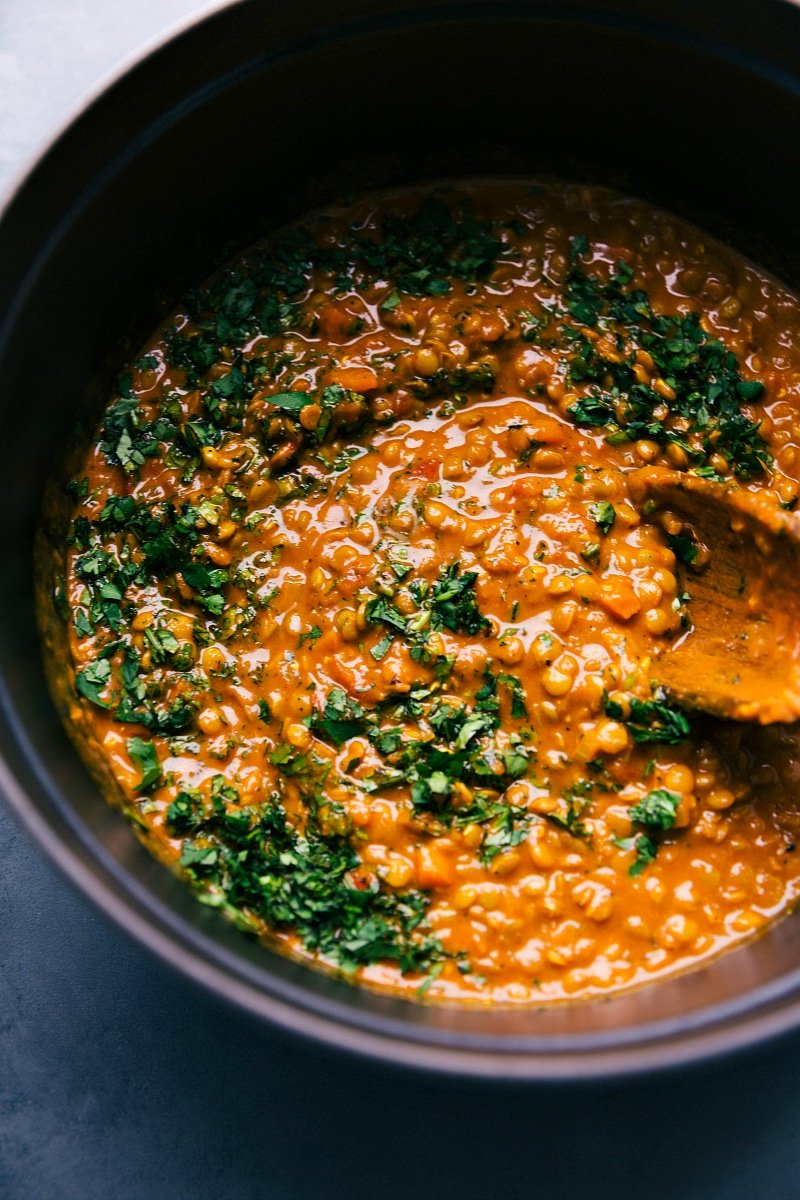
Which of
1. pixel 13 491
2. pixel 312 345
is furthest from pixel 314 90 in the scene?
pixel 13 491

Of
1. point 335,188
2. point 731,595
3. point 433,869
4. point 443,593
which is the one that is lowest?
point 433,869

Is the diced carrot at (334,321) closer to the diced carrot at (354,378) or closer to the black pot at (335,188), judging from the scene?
the diced carrot at (354,378)

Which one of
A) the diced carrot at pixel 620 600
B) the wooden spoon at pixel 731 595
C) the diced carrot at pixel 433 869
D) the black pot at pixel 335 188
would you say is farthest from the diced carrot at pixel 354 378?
the diced carrot at pixel 433 869

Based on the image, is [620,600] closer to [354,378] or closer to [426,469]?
[426,469]

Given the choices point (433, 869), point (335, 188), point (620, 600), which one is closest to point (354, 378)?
point (335, 188)

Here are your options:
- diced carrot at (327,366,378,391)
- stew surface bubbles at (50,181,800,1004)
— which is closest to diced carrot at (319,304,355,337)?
stew surface bubbles at (50,181,800,1004)

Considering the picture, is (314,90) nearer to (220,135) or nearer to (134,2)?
(220,135)

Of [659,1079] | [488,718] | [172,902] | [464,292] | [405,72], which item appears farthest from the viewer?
[464,292]
